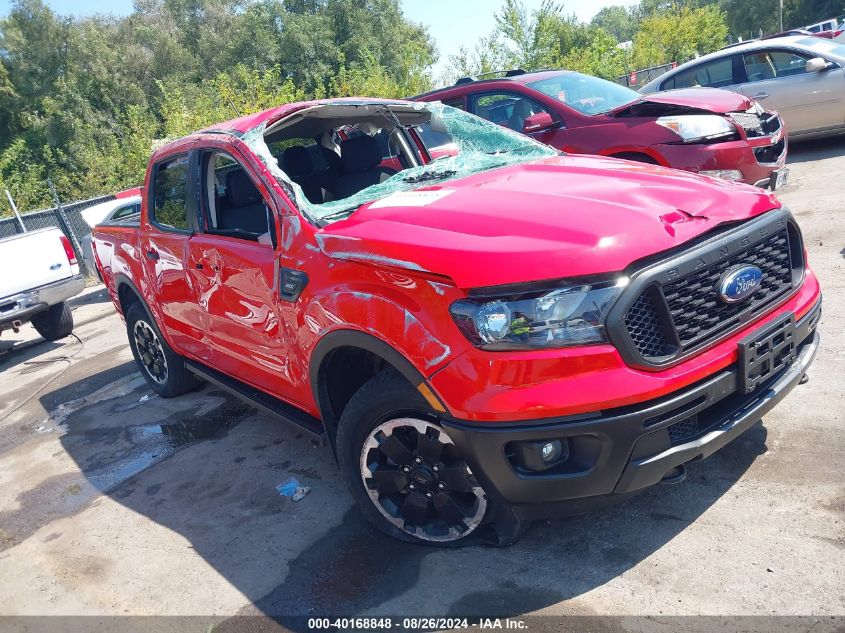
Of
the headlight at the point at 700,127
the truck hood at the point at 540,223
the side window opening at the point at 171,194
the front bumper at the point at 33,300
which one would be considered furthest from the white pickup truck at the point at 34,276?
the headlight at the point at 700,127

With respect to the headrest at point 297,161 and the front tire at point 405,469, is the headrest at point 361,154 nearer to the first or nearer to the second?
the headrest at point 297,161

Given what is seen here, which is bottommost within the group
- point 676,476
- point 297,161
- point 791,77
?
point 676,476

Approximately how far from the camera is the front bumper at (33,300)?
7844 mm

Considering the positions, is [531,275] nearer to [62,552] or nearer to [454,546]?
[454,546]

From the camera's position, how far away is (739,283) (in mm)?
2609

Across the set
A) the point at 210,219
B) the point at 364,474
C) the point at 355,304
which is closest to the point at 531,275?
the point at 355,304

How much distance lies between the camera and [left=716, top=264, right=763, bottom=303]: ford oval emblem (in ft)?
8.39

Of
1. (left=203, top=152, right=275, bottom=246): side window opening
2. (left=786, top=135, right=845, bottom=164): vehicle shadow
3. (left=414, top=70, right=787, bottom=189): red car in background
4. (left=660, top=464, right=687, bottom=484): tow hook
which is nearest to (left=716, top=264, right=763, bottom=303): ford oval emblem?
(left=660, top=464, right=687, bottom=484): tow hook

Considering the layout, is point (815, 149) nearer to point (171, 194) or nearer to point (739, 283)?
point (739, 283)

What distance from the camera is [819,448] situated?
3236mm

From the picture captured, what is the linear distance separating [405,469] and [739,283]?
149 cm

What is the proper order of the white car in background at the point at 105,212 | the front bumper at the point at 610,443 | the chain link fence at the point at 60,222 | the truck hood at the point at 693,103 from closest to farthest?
the front bumper at the point at 610,443, the truck hood at the point at 693,103, the white car in background at the point at 105,212, the chain link fence at the point at 60,222

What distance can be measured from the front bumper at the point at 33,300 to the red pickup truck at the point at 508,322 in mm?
5185

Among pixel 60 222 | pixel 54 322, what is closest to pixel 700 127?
pixel 54 322
